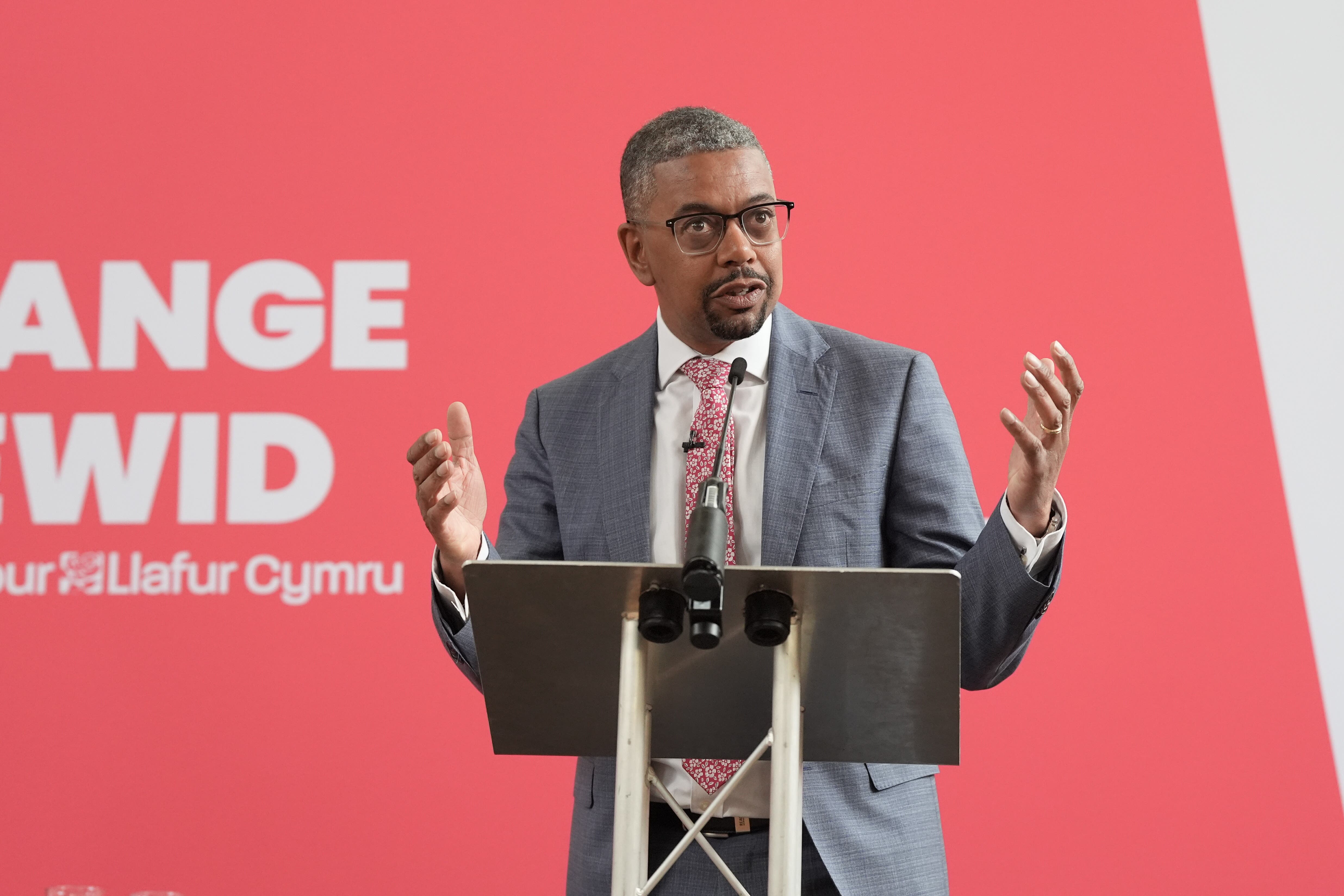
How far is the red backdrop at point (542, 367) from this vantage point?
298cm

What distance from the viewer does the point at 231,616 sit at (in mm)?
3232

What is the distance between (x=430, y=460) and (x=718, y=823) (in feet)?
2.29

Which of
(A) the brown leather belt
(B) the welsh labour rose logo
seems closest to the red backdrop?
(B) the welsh labour rose logo

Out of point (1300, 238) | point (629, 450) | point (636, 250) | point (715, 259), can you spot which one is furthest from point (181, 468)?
point (1300, 238)

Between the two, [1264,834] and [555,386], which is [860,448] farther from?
[1264,834]

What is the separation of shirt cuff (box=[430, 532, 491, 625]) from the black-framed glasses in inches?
25.3

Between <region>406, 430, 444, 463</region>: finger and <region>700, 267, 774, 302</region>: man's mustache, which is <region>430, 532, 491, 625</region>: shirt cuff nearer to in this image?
<region>406, 430, 444, 463</region>: finger

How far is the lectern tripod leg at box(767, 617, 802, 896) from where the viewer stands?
1405 millimetres

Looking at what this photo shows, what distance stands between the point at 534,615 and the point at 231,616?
6.61 ft

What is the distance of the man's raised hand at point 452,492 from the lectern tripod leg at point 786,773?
48cm

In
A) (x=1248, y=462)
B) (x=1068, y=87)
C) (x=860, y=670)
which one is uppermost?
(x=1068, y=87)

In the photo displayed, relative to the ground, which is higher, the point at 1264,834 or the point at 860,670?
the point at 860,670

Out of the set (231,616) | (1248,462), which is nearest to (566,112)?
(231,616)

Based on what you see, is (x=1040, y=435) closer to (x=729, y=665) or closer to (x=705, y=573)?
(x=729, y=665)
